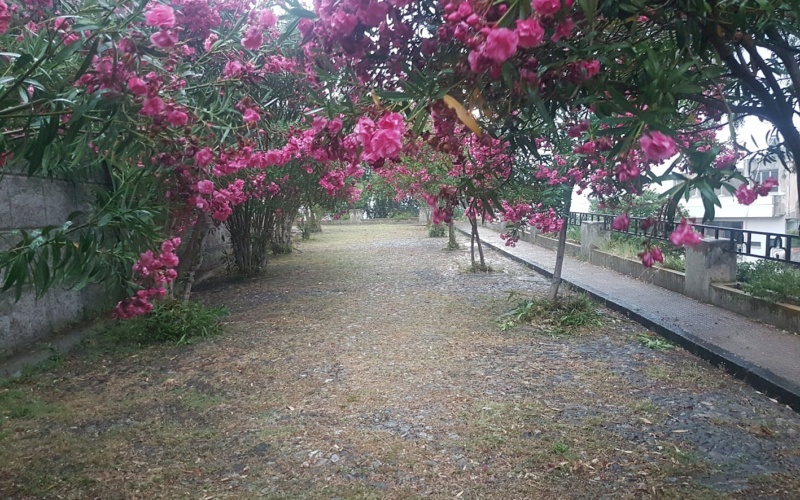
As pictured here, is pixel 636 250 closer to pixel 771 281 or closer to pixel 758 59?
pixel 771 281

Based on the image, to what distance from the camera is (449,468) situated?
3.14 meters

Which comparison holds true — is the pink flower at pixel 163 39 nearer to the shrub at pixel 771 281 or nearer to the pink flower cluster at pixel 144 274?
the pink flower cluster at pixel 144 274

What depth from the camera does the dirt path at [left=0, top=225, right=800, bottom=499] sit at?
3.00 metres

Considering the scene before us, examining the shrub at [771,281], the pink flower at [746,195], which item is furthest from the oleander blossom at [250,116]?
the shrub at [771,281]

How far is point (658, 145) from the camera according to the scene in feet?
5.89

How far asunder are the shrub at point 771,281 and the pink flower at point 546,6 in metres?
5.45

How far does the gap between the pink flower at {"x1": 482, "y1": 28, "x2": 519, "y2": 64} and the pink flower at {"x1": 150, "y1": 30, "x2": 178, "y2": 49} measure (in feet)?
5.15

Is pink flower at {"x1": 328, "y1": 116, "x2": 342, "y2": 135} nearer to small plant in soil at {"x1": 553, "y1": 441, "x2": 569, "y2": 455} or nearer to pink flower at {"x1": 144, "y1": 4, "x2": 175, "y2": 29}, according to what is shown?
pink flower at {"x1": 144, "y1": 4, "x2": 175, "y2": 29}

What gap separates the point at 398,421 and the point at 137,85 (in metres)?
2.51

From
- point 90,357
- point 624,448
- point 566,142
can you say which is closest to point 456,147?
point 624,448

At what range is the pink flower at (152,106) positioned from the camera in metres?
2.60

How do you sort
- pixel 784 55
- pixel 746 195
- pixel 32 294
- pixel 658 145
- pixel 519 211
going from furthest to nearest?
pixel 519 211 → pixel 32 294 → pixel 746 195 → pixel 784 55 → pixel 658 145

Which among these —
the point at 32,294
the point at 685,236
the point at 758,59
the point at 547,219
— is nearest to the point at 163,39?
the point at 685,236

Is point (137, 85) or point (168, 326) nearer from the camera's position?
point (137, 85)
